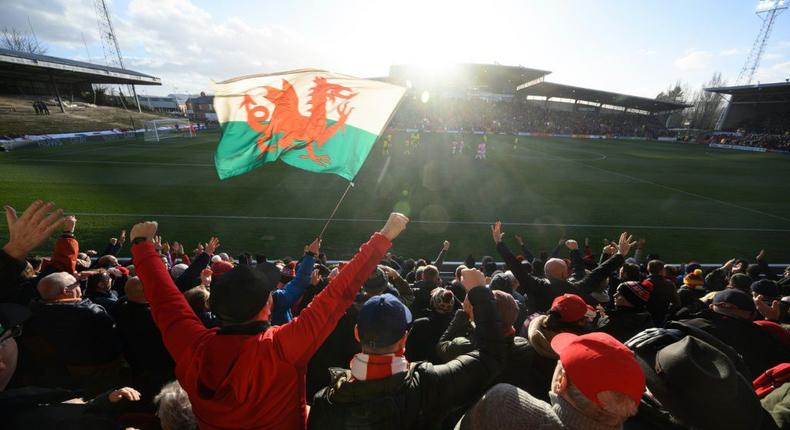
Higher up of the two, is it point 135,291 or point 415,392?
point 415,392

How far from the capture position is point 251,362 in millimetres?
Result: 1847

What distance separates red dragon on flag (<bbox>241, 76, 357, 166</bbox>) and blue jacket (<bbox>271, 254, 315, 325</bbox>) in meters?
1.79

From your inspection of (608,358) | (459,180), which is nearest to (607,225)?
(459,180)

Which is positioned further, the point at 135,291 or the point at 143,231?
the point at 135,291

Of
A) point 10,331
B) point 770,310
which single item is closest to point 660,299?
point 770,310

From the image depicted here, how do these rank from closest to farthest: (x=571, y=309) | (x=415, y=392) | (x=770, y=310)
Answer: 1. (x=415, y=392)
2. (x=571, y=309)
3. (x=770, y=310)

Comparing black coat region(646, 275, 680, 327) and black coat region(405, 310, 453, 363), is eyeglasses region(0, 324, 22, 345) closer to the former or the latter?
black coat region(405, 310, 453, 363)

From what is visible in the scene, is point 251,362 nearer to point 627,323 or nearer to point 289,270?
point 627,323

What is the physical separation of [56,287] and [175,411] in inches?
82.6

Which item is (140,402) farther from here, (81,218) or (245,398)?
(81,218)

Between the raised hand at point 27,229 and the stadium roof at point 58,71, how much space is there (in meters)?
50.0

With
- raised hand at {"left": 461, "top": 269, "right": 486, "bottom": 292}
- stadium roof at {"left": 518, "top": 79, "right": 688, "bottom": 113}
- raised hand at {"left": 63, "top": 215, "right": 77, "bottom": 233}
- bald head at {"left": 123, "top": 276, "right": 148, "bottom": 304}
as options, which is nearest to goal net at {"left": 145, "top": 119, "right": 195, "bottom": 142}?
raised hand at {"left": 63, "top": 215, "right": 77, "bottom": 233}

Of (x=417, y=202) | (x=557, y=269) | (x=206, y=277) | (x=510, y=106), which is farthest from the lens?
(x=510, y=106)

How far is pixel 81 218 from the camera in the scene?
1215cm
